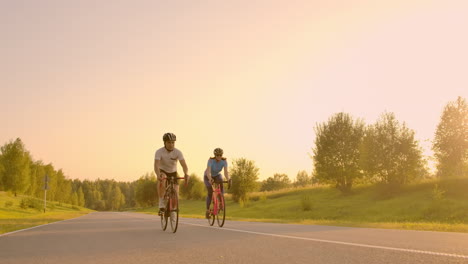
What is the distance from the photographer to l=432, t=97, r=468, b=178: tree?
49562 mm

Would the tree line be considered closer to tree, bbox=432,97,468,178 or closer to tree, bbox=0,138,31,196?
tree, bbox=432,97,468,178

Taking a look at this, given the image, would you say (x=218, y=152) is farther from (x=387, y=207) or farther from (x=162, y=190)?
(x=387, y=207)

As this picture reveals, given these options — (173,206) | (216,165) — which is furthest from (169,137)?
(216,165)

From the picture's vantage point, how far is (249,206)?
55281 millimetres

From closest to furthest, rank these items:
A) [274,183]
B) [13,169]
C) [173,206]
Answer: [173,206], [13,169], [274,183]

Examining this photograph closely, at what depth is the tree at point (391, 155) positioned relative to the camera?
45625mm

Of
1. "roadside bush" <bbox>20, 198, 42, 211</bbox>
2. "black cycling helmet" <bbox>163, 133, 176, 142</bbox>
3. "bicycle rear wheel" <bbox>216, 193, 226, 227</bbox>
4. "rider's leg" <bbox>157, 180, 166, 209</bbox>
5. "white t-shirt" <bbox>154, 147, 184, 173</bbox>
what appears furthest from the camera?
"roadside bush" <bbox>20, 198, 42, 211</bbox>

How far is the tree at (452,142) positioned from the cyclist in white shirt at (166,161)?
153 feet

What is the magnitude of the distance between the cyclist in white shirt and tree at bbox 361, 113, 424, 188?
1571 inches

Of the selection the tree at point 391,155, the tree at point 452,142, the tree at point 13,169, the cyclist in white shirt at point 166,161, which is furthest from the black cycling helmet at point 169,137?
the tree at point 13,169

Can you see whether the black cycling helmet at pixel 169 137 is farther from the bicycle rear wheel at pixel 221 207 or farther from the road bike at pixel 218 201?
the bicycle rear wheel at pixel 221 207

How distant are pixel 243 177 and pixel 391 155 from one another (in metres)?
23.0

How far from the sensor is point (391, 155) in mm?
46250

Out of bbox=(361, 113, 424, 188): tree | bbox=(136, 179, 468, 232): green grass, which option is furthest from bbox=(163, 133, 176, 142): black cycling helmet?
bbox=(361, 113, 424, 188): tree
